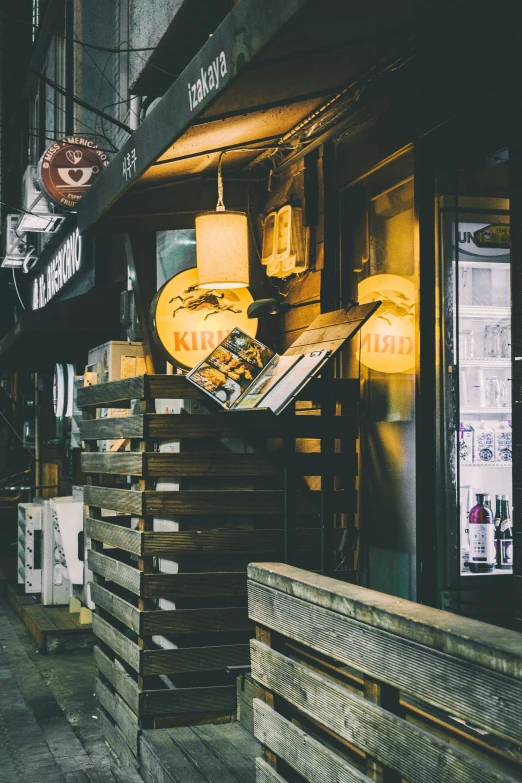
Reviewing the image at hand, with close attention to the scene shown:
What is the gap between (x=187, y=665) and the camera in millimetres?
5652

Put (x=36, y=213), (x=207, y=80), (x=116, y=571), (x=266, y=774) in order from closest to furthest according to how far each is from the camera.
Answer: (x=266, y=774) < (x=207, y=80) < (x=116, y=571) < (x=36, y=213)

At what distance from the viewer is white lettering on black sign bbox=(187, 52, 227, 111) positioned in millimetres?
4402

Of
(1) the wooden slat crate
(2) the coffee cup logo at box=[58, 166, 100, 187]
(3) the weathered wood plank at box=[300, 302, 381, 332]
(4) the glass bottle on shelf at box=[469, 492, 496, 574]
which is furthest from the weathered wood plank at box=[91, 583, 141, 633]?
(2) the coffee cup logo at box=[58, 166, 100, 187]

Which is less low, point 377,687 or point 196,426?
point 196,426

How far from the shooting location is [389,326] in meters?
6.10

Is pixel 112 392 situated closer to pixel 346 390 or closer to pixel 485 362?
pixel 346 390

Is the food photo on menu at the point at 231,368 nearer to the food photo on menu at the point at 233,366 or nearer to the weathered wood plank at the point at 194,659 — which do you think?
the food photo on menu at the point at 233,366

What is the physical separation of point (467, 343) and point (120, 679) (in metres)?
3.24

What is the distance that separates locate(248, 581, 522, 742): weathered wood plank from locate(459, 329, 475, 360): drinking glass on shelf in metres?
3.35

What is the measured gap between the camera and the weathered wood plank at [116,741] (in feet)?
19.2

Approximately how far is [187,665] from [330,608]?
2562 mm

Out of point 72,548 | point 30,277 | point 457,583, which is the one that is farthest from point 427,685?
point 30,277

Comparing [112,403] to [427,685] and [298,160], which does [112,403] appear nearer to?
[298,160]

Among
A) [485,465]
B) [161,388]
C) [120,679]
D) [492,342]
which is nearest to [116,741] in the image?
[120,679]
